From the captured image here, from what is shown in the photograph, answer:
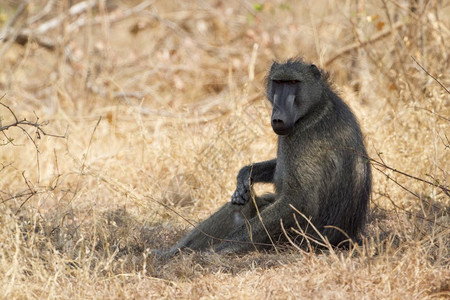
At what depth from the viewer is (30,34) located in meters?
8.20

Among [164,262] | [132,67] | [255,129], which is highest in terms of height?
[132,67]

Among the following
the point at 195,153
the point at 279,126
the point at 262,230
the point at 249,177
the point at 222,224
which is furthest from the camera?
the point at 195,153

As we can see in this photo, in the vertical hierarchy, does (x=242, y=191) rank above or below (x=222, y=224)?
above

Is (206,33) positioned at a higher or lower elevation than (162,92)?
higher

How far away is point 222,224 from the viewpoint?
3980 mm

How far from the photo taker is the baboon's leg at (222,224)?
3.97 metres

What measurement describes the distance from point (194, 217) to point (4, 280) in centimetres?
215

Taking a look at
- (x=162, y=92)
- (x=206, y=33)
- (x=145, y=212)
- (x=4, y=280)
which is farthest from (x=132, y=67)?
(x=4, y=280)

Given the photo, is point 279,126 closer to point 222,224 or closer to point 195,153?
point 222,224

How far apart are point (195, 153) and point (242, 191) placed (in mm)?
1321

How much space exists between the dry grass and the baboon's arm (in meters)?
0.39

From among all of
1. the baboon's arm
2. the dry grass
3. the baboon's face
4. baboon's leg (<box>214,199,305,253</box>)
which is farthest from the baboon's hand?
the baboon's face

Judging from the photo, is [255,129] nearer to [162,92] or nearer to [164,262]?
[164,262]

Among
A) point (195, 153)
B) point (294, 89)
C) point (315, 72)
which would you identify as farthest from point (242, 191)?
point (195, 153)
